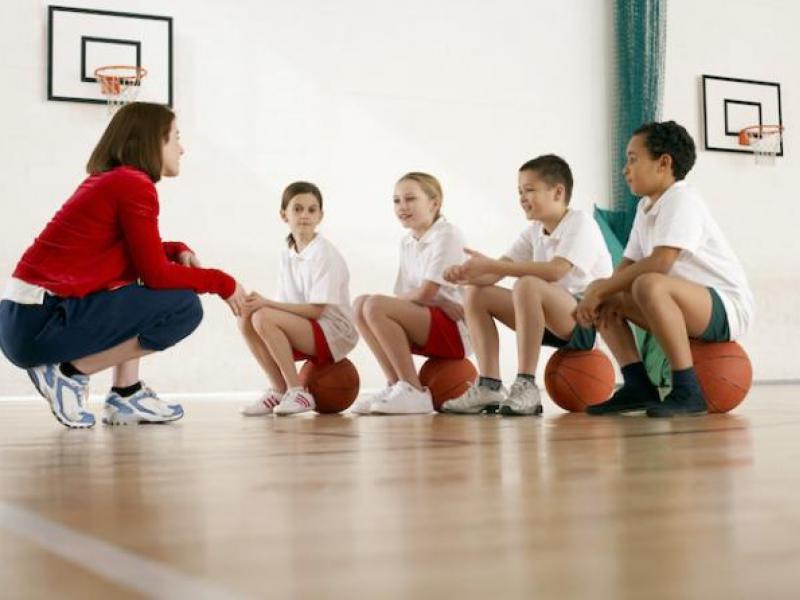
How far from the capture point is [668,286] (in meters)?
2.22

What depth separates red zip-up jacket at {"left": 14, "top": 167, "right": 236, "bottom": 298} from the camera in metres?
2.19

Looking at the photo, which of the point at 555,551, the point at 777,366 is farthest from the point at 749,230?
the point at 555,551

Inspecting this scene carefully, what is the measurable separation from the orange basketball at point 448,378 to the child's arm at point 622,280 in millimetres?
563

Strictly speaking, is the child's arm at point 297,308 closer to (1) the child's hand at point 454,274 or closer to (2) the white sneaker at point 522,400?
(1) the child's hand at point 454,274

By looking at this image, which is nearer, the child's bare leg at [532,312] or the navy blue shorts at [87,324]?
the navy blue shorts at [87,324]

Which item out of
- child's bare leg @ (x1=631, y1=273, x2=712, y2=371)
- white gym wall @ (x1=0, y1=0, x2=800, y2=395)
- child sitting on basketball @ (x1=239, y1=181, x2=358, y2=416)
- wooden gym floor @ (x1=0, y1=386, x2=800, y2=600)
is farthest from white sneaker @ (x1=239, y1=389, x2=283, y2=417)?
white gym wall @ (x1=0, y1=0, x2=800, y2=395)

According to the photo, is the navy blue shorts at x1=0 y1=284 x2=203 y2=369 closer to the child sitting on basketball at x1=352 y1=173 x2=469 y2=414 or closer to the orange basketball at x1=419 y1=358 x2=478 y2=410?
the child sitting on basketball at x1=352 y1=173 x2=469 y2=414

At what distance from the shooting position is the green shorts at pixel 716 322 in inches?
90.8

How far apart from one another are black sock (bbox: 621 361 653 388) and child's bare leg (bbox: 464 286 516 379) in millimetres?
331

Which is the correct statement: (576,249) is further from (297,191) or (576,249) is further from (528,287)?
(297,191)

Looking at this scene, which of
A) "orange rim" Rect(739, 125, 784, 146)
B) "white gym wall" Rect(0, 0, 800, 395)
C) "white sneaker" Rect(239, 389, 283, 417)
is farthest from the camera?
"orange rim" Rect(739, 125, 784, 146)

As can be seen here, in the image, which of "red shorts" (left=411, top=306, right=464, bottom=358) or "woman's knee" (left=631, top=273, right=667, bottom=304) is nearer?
"woman's knee" (left=631, top=273, right=667, bottom=304)

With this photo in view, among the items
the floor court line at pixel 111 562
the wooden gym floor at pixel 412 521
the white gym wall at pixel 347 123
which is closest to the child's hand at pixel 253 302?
the wooden gym floor at pixel 412 521

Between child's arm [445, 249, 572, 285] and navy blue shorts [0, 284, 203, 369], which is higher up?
child's arm [445, 249, 572, 285]
